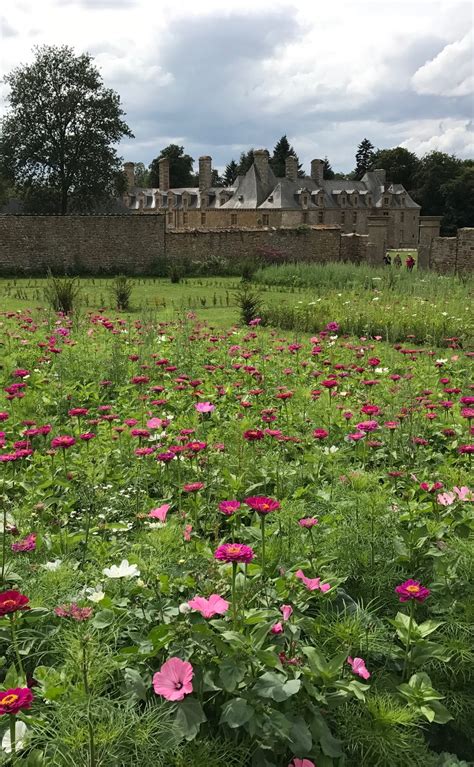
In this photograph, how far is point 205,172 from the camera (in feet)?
181

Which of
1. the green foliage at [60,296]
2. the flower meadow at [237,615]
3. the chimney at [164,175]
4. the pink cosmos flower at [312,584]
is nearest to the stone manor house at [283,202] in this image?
the chimney at [164,175]

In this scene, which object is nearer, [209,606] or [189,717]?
[189,717]

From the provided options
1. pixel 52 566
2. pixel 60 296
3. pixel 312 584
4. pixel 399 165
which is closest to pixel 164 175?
pixel 399 165

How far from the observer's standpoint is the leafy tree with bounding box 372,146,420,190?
65.9 m

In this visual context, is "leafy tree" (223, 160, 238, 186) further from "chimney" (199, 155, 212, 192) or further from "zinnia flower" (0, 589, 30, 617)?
"zinnia flower" (0, 589, 30, 617)

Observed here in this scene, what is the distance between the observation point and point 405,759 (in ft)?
5.69

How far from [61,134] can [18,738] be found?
36659 millimetres

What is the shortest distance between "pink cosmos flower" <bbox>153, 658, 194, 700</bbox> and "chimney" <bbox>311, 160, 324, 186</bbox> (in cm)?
5657

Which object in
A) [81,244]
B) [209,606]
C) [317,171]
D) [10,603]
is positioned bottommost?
[209,606]

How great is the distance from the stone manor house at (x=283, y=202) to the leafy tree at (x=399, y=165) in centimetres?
579

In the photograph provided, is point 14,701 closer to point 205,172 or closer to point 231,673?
point 231,673

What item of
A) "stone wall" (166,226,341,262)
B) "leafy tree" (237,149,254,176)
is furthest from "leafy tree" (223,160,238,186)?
"stone wall" (166,226,341,262)

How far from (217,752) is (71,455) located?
2371mm

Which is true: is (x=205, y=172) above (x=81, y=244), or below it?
above
